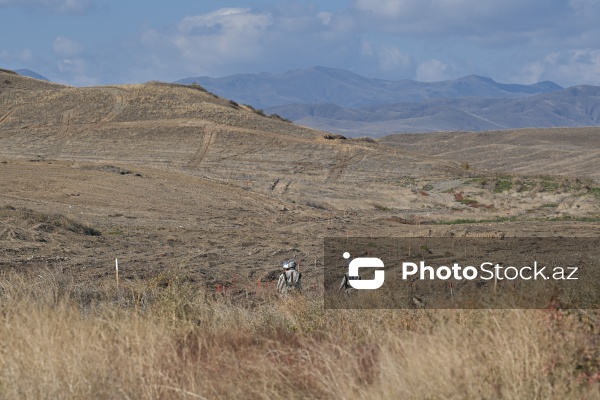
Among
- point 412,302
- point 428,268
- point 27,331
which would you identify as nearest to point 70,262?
point 428,268

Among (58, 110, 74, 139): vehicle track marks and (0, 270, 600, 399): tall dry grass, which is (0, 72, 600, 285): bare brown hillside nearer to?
(58, 110, 74, 139): vehicle track marks

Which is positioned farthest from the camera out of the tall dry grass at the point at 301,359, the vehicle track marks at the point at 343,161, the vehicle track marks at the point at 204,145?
the vehicle track marks at the point at 204,145

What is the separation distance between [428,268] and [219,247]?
326 inches

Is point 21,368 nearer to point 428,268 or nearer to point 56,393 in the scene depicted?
point 56,393

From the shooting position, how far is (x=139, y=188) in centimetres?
4019

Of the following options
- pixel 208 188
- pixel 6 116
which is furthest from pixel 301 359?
pixel 6 116

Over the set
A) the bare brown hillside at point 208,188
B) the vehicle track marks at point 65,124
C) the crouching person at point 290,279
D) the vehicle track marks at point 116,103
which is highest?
the vehicle track marks at point 116,103

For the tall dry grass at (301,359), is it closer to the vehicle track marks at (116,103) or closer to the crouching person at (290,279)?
the crouching person at (290,279)

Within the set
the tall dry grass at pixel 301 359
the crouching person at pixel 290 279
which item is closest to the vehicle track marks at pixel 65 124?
the crouching person at pixel 290 279

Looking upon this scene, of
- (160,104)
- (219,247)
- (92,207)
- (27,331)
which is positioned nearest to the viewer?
(27,331)

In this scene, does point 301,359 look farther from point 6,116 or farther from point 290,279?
point 6,116

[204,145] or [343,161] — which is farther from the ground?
[204,145]

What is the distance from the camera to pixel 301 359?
24.0 feet

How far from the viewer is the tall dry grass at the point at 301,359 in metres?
6.32
